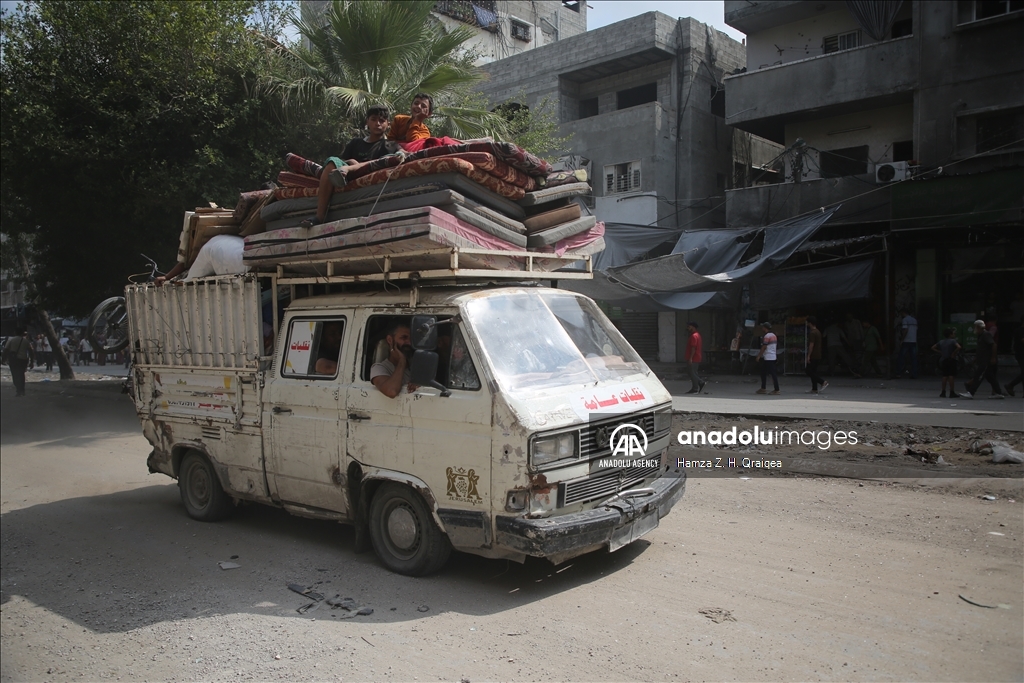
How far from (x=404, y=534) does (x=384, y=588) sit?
1.25ft

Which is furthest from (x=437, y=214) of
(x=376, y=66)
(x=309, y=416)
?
(x=376, y=66)

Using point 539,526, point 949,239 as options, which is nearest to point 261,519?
point 539,526

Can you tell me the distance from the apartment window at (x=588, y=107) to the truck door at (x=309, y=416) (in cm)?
2187

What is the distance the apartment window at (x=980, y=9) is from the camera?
16.5m

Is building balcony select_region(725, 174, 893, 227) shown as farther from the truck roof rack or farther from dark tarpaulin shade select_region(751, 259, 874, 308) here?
the truck roof rack

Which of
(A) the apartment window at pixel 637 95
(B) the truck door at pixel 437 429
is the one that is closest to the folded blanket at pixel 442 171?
(B) the truck door at pixel 437 429

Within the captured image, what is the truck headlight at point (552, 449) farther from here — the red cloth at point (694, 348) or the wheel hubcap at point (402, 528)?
the red cloth at point (694, 348)

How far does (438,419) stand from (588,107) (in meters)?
23.2

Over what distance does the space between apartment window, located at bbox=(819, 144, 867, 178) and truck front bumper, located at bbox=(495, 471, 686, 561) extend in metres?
17.4

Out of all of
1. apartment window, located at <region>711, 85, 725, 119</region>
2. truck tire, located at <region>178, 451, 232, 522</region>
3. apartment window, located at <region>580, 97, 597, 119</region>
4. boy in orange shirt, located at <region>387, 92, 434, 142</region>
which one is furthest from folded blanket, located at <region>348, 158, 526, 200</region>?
apartment window, located at <region>580, 97, 597, 119</region>

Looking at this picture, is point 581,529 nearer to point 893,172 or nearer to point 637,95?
point 893,172

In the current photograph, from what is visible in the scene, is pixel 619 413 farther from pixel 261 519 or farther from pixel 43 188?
pixel 43 188

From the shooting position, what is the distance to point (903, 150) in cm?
1922

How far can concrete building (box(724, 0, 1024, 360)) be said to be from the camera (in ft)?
52.5
